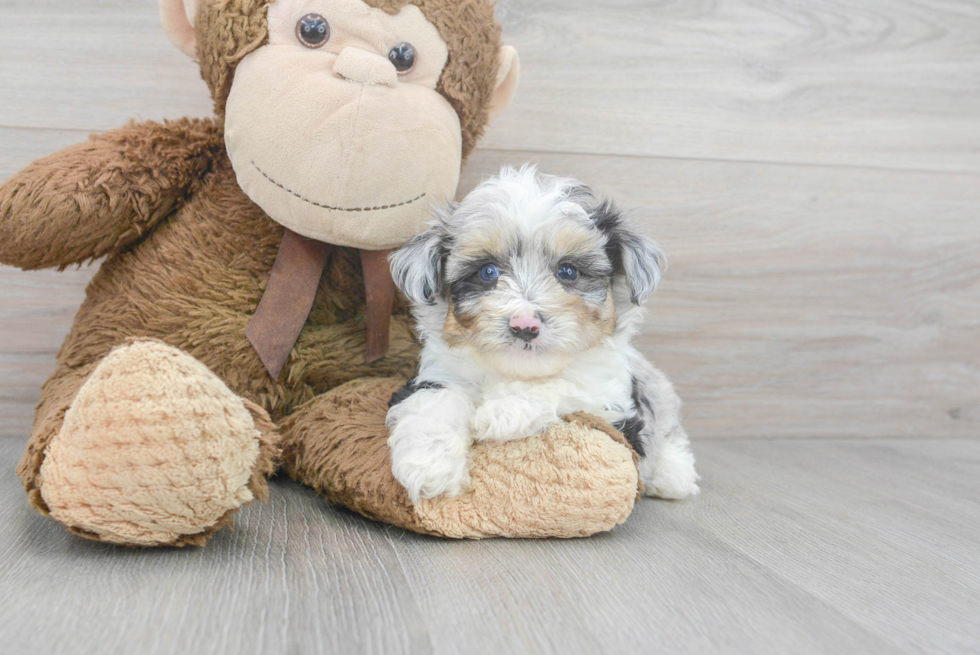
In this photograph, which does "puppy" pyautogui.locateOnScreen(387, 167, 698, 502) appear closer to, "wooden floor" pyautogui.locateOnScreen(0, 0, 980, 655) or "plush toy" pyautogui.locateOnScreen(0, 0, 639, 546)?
"plush toy" pyautogui.locateOnScreen(0, 0, 639, 546)

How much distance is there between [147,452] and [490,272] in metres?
0.65

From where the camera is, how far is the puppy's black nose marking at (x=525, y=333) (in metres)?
1.32

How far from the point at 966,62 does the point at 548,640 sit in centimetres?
231

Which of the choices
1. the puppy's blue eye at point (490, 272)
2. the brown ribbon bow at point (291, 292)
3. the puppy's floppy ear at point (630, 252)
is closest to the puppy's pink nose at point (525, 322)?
the puppy's blue eye at point (490, 272)

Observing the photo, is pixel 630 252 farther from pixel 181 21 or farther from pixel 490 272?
pixel 181 21

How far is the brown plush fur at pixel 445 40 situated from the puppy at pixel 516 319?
0.20 meters

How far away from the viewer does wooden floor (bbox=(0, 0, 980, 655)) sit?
3.84ft

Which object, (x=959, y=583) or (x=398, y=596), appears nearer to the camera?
(x=398, y=596)

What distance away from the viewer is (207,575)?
1147 mm

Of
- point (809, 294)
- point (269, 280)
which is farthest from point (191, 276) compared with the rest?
point (809, 294)

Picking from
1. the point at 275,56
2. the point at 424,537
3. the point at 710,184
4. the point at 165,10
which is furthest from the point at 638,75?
the point at 424,537

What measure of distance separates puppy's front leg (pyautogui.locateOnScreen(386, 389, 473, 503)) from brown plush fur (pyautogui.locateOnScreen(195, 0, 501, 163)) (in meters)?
0.66

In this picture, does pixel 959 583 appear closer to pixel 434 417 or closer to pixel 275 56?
pixel 434 417

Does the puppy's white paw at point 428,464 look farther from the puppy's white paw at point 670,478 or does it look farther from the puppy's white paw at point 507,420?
the puppy's white paw at point 670,478
